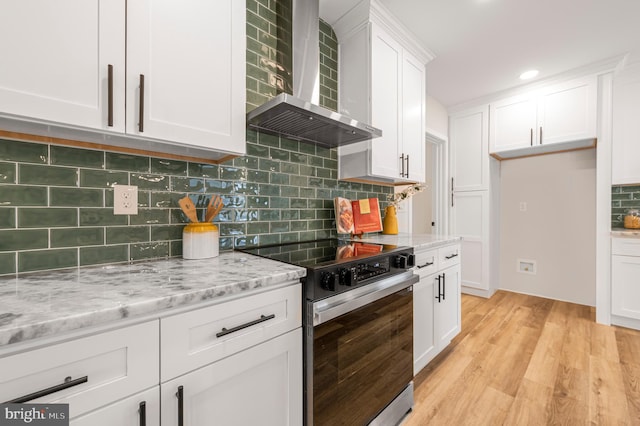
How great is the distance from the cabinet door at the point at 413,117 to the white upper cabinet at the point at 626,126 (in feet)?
6.66

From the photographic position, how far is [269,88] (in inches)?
64.6

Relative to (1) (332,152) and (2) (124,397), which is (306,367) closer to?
(2) (124,397)

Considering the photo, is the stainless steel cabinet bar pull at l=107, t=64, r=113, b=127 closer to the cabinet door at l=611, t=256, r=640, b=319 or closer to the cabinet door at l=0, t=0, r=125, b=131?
the cabinet door at l=0, t=0, r=125, b=131

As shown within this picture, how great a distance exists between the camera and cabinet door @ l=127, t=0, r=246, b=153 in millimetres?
953

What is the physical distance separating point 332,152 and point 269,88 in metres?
0.64

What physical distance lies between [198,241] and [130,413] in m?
0.66

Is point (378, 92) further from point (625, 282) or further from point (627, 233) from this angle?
point (625, 282)

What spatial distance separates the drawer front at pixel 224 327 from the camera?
2.39 ft

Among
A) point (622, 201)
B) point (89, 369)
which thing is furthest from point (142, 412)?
point (622, 201)

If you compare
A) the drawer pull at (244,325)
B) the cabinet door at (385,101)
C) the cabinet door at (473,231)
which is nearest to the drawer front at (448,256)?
the cabinet door at (385,101)

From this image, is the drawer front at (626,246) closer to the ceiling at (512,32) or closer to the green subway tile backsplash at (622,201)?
the green subway tile backsplash at (622,201)

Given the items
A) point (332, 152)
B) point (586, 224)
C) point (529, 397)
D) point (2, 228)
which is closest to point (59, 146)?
point (2, 228)

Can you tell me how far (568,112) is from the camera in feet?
9.24

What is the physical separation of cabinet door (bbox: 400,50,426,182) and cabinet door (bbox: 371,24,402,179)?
0.30 ft
